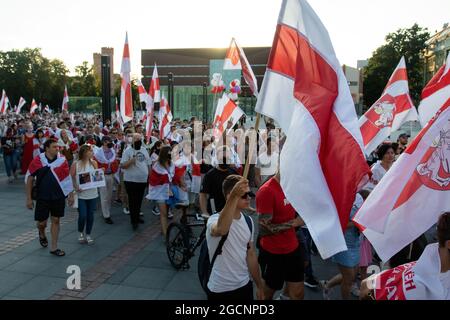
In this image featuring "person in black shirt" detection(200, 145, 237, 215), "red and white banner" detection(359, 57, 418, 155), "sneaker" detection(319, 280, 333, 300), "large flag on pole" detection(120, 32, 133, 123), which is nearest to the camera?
"sneaker" detection(319, 280, 333, 300)

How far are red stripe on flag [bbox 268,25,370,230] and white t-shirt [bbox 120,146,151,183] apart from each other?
5.47 meters

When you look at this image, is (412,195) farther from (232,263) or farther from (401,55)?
(401,55)

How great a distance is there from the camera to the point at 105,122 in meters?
13.5

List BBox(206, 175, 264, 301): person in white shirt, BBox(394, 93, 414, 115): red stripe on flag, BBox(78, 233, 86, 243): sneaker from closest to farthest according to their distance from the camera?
1. BBox(206, 175, 264, 301): person in white shirt
2. BBox(394, 93, 414, 115): red stripe on flag
3. BBox(78, 233, 86, 243): sneaker

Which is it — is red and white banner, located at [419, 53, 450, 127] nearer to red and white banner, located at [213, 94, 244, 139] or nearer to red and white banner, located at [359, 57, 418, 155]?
red and white banner, located at [359, 57, 418, 155]

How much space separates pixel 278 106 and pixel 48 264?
4644 mm

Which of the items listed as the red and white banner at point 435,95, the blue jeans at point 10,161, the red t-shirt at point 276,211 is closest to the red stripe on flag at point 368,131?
the red and white banner at point 435,95

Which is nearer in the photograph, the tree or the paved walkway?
the paved walkway

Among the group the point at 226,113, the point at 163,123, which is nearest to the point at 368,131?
the point at 226,113

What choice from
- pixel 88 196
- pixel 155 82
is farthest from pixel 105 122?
pixel 88 196

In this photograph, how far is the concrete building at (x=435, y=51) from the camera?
66.6 metres

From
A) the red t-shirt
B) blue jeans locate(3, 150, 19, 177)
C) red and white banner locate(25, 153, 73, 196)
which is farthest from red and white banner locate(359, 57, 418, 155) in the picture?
blue jeans locate(3, 150, 19, 177)

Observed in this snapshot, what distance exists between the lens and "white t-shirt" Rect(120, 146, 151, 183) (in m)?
8.49

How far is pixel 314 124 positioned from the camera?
3.07 m
